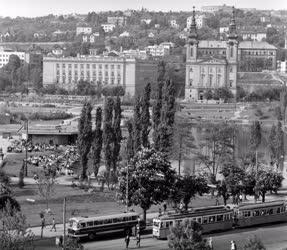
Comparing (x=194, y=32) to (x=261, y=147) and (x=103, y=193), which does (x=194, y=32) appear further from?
(x=103, y=193)

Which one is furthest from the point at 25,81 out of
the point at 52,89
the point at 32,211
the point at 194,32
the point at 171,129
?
the point at 32,211

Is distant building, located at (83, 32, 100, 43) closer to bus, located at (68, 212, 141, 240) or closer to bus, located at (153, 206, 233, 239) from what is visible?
bus, located at (153, 206, 233, 239)

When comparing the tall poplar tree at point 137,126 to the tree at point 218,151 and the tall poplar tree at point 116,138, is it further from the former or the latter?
the tree at point 218,151

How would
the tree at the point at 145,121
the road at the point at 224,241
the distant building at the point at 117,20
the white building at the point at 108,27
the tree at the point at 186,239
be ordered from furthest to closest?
the distant building at the point at 117,20 < the white building at the point at 108,27 < the tree at the point at 145,121 < the road at the point at 224,241 < the tree at the point at 186,239

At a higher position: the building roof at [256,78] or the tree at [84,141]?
the tree at [84,141]

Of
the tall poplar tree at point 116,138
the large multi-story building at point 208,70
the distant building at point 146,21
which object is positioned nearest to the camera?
the tall poplar tree at point 116,138

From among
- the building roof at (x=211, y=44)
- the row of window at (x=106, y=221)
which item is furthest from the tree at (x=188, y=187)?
the building roof at (x=211, y=44)

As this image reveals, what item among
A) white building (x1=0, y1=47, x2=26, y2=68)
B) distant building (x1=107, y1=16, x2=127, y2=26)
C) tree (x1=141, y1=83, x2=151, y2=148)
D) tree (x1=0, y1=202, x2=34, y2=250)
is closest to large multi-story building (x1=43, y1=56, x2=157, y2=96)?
white building (x1=0, y1=47, x2=26, y2=68)
